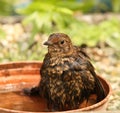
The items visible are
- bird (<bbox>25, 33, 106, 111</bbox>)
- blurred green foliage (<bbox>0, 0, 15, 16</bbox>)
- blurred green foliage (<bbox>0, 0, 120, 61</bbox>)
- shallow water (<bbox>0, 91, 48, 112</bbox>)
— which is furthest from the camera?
blurred green foliage (<bbox>0, 0, 15, 16</bbox>)

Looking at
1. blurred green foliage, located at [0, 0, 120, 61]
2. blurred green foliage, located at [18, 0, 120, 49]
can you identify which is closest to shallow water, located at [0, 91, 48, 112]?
blurred green foliage, located at [0, 0, 120, 61]

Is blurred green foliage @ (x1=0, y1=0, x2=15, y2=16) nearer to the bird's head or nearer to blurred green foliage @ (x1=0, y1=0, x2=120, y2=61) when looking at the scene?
blurred green foliage @ (x1=0, y1=0, x2=120, y2=61)

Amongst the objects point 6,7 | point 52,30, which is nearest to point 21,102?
point 52,30

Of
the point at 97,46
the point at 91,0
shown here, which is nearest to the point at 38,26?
the point at 97,46

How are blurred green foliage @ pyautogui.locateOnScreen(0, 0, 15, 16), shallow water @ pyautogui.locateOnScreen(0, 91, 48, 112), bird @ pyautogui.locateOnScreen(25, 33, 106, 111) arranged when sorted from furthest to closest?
blurred green foliage @ pyautogui.locateOnScreen(0, 0, 15, 16) → shallow water @ pyautogui.locateOnScreen(0, 91, 48, 112) → bird @ pyautogui.locateOnScreen(25, 33, 106, 111)

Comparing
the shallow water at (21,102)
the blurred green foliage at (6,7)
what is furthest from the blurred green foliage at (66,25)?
the shallow water at (21,102)

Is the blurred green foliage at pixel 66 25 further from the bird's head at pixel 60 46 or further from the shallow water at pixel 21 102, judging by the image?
the bird's head at pixel 60 46

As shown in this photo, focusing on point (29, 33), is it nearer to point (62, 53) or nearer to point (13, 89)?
point (13, 89)

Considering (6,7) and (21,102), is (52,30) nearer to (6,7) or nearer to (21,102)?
(6,7)
